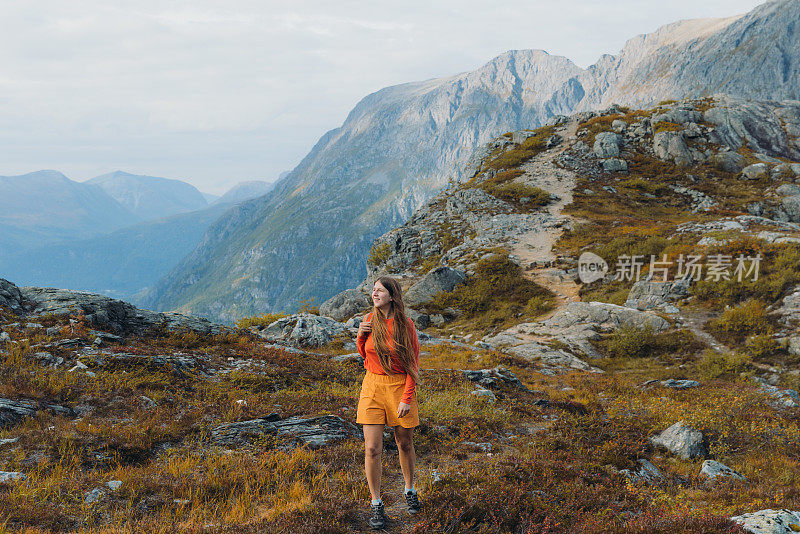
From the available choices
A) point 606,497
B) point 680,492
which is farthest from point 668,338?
point 606,497

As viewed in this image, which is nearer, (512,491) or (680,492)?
(512,491)

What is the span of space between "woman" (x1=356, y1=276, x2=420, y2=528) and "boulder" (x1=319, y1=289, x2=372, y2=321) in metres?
26.8

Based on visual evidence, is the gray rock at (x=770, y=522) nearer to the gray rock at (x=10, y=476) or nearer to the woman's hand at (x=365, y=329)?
the woman's hand at (x=365, y=329)

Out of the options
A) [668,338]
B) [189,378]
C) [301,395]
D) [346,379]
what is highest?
[189,378]

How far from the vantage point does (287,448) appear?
7.79 meters

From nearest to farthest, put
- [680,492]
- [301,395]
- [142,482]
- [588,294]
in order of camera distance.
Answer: [142,482], [680,492], [301,395], [588,294]

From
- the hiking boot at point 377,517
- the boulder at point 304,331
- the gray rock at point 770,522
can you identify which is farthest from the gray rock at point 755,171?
the hiking boot at point 377,517

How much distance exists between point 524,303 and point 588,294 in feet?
14.9

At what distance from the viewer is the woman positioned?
5402 mm

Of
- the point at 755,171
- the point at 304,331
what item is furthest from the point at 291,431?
the point at 755,171

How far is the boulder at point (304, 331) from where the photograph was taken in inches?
814

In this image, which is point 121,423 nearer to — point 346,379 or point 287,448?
point 287,448

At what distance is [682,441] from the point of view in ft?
31.3

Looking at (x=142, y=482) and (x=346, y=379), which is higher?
(x=142, y=482)
